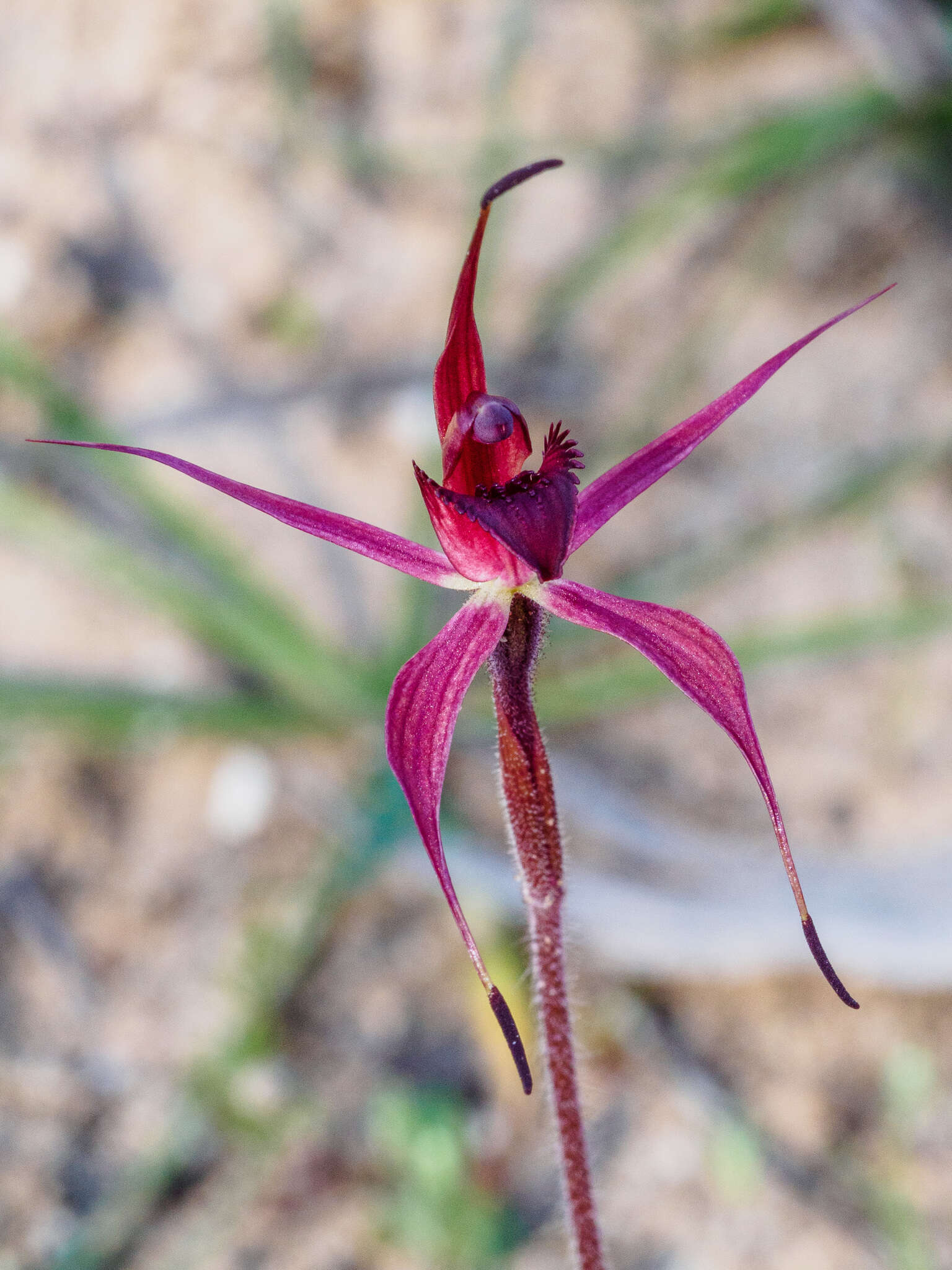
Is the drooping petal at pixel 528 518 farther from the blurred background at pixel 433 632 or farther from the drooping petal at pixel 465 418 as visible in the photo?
the blurred background at pixel 433 632

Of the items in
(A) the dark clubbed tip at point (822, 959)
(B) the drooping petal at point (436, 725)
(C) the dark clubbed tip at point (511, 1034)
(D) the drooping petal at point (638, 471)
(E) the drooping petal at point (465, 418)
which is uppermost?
(E) the drooping petal at point (465, 418)

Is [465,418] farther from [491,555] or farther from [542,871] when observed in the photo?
[542,871]

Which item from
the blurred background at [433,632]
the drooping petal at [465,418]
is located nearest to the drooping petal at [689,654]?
the drooping petal at [465,418]

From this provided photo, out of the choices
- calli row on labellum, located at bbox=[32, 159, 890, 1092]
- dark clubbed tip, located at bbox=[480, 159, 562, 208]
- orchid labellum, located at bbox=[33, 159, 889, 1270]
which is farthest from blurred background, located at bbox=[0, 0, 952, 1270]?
dark clubbed tip, located at bbox=[480, 159, 562, 208]

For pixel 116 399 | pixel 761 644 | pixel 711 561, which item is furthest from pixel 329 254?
pixel 761 644

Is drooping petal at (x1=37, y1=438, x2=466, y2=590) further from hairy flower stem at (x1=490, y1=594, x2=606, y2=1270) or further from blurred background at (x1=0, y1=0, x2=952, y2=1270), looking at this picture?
blurred background at (x1=0, y1=0, x2=952, y2=1270)

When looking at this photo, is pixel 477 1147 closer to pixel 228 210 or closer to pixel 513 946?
pixel 513 946
